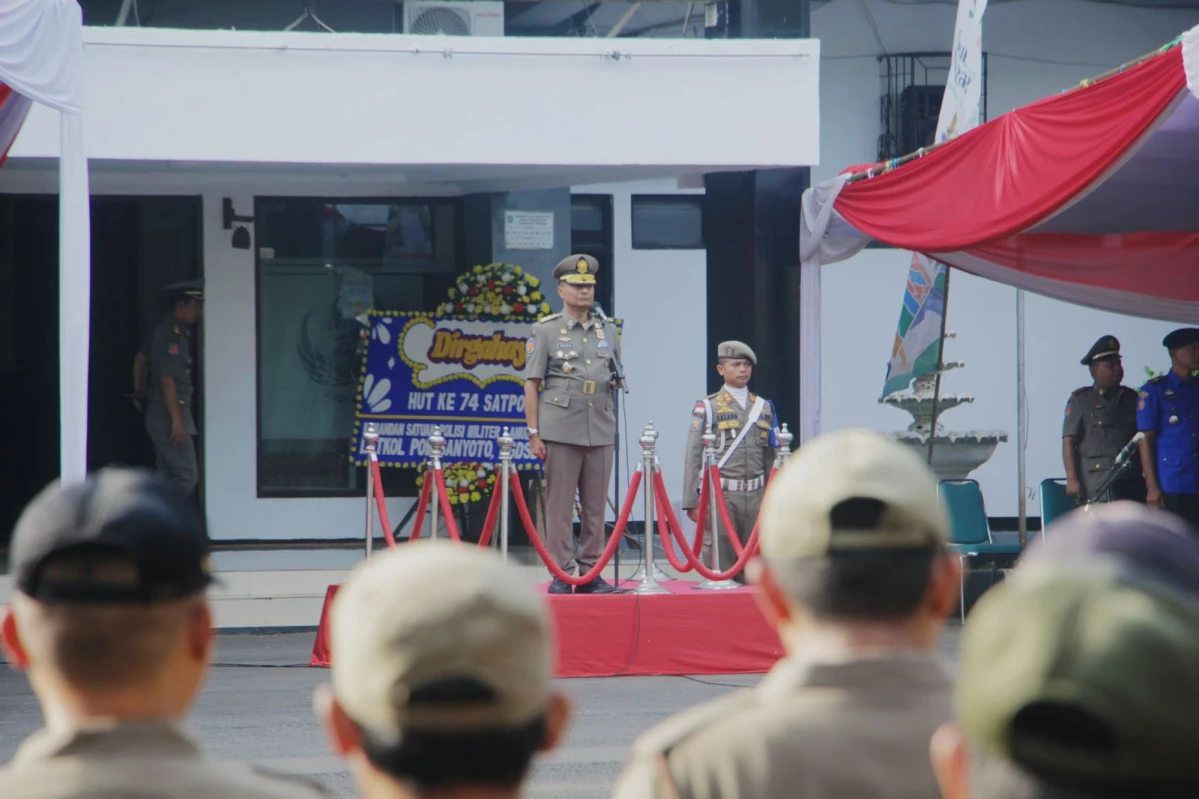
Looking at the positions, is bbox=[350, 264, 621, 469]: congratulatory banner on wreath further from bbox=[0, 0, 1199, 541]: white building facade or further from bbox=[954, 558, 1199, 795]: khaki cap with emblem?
bbox=[954, 558, 1199, 795]: khaki cap with emblem

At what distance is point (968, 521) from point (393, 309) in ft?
15.1

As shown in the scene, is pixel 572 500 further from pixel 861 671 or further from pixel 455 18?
pixel 861 671

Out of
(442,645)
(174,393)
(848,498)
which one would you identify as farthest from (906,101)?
(442,645)

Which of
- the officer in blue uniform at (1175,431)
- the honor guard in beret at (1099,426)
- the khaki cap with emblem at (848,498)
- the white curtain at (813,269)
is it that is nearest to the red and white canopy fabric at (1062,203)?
the white curtain at (813,269)

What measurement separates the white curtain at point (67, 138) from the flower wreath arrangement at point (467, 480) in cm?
516

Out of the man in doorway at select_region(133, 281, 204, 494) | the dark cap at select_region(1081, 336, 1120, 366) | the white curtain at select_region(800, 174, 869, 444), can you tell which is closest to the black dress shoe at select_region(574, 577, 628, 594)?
the white curtain at select_region(800, 174, 869, 444)

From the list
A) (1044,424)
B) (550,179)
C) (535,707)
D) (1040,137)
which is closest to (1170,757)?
(535,707)

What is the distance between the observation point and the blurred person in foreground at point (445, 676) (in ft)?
4.92

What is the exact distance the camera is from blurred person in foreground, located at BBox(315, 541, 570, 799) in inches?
59.0

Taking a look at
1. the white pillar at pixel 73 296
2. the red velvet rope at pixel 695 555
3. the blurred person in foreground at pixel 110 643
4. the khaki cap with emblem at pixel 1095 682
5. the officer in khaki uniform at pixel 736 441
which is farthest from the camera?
the officer in khaki uniform at pixel 736 441

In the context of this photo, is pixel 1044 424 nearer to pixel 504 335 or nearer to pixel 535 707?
pixel 504 335

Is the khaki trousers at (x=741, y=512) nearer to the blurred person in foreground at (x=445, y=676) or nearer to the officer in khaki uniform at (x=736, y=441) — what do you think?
the officer in khaki uniform at (x=736, y=441)

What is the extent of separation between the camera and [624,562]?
452 inches

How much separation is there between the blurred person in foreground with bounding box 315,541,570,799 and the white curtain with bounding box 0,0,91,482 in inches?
198
